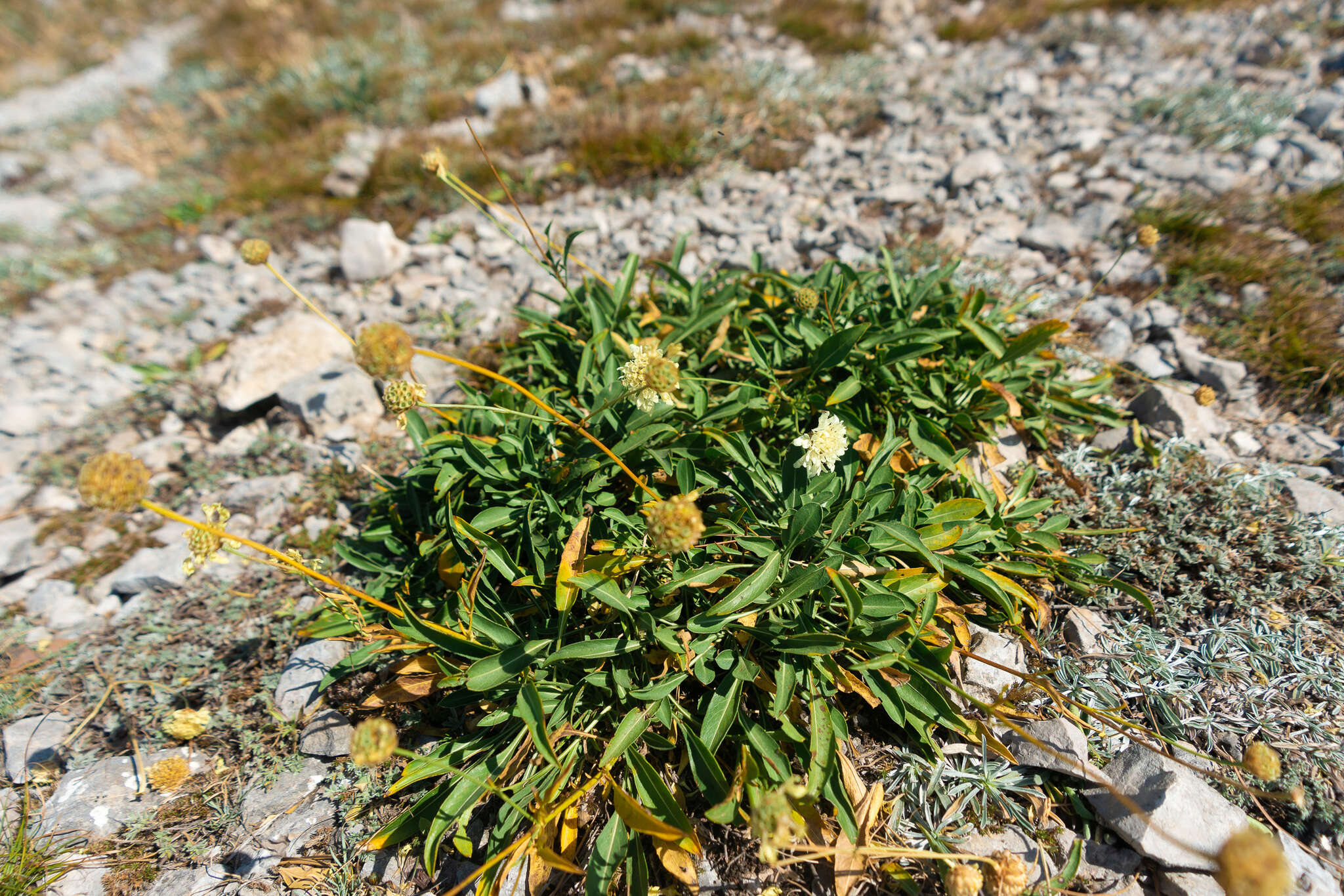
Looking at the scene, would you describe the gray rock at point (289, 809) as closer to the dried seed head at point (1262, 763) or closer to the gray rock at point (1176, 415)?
the dried seed head at point (1262, 763)

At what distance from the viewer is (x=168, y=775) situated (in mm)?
2400

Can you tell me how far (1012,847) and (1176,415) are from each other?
2.25 meters

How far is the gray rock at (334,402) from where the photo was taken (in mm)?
3705

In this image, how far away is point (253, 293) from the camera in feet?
16.9

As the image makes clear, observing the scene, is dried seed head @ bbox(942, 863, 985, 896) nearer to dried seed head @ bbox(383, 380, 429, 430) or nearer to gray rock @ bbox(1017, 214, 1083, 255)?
dried seed head @ bbox(383, 380, 429, 430)

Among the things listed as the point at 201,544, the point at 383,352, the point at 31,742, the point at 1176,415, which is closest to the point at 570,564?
the point at 383,352

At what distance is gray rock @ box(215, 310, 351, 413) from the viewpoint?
389 cm

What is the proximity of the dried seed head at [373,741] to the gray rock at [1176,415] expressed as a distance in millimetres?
3623

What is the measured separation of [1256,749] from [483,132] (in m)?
6.86

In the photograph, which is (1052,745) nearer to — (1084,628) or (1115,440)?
(1084,628)

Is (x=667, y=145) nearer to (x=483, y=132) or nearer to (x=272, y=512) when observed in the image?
(x=483, y=132)

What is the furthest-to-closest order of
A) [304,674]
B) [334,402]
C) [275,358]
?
[275,358] → [334,402] → [304,674]

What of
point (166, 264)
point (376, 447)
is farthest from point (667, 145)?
point (166, 264)

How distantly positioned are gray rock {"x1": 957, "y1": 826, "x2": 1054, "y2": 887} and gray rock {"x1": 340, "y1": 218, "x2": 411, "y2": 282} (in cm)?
510
